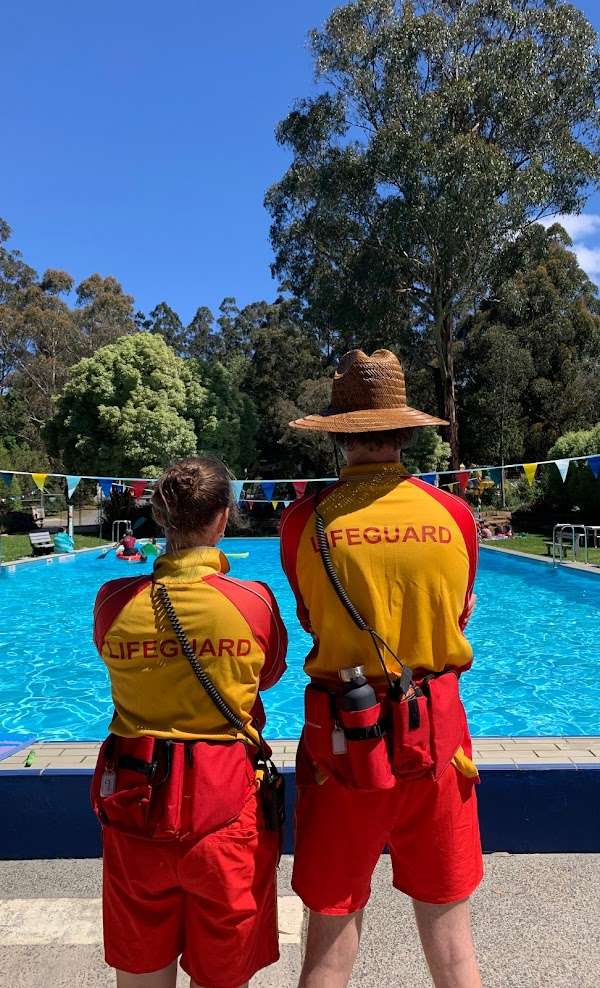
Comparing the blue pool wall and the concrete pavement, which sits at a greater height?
the blue pool wall

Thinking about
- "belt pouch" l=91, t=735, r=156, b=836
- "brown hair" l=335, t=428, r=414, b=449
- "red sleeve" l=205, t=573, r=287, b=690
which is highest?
"brown hair" l=335, t=428, r=414, b=449

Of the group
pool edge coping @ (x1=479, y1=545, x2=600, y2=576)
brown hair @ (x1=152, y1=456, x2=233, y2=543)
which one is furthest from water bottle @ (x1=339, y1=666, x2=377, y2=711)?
pool edge coping @ (x1=479, y1=545, x2=600, y2=576)

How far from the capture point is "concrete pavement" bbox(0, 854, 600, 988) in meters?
2.12

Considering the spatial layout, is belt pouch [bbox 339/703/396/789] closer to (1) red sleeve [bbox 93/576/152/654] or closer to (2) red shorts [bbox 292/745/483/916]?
(2) red shorts [bbox 292/745/483/916]

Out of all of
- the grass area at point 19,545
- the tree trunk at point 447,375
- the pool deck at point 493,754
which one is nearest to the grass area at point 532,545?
the tree trunk at point 447,375

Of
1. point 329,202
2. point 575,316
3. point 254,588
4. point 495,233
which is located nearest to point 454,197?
point 495,233

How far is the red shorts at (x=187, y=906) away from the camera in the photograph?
57.4 inches

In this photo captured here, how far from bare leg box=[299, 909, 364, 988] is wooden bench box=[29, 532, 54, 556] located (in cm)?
1744

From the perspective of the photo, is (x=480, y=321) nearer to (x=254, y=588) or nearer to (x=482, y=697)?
(x=482, y=697)

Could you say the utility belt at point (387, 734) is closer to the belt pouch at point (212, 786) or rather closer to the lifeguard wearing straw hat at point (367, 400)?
the belt pouch at point (212, 786)

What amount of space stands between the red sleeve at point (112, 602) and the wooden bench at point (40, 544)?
1721cm

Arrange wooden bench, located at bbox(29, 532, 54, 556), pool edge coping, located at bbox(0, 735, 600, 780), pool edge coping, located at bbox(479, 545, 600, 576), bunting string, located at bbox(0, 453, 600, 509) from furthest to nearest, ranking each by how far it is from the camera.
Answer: wooden bench, located at bbox(29, 532, 54, 556) → bunting string, located at bbox(0, 453, 600, 509) → pool edge coping, located at bbox(479, 545, 600, 576) → pool edge coping, located at bbox(0, 735, 600, 780)

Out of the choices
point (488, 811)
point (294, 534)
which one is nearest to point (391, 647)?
point (294, 534)

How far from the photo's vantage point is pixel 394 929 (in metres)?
2.37
